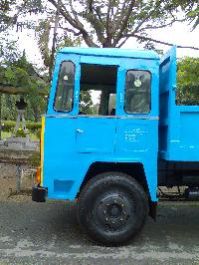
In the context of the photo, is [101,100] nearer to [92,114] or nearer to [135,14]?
[92,114]

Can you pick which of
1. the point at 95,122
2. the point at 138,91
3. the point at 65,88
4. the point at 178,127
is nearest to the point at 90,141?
the point at 95,122

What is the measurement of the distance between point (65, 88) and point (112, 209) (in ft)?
5.74

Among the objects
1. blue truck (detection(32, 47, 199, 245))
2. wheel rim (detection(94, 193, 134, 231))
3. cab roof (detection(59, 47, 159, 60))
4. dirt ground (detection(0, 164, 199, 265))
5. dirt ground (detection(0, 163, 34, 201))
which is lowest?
dirt ground (detection(0, 164, 199, 265))

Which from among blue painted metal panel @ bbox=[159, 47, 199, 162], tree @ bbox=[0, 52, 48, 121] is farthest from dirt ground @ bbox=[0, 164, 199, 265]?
tree @ bbox=[0, 52, 48, 121]

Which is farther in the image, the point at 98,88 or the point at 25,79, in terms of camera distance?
the point at 25,79

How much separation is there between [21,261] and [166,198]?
9.71ft

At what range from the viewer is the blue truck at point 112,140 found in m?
6.34

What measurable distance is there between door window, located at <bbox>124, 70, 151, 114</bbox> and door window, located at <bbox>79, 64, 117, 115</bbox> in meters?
0.24

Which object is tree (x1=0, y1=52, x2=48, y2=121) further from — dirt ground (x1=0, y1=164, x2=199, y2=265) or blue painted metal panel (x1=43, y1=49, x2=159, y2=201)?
blue painted metal panel (x1=43, y1=49, x2=159, y2=201)

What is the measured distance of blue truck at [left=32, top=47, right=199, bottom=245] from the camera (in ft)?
20.8

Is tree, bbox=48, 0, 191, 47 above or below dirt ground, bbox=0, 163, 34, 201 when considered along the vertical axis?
above

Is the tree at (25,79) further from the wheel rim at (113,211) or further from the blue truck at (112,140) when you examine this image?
the wheel rim at (113,211)

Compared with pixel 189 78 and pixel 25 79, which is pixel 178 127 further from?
pixel 25 79

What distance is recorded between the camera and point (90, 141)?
6363mm
